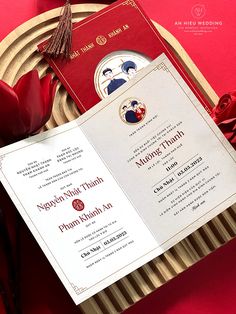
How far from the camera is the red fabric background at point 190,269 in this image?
63cm

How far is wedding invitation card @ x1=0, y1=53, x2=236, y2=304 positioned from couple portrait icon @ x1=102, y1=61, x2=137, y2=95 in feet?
0.20

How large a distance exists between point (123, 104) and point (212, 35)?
0.28 m

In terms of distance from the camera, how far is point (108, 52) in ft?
2.25

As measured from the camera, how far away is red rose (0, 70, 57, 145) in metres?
0.54

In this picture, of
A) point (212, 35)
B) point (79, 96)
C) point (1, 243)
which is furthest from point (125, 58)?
point (1, 243)

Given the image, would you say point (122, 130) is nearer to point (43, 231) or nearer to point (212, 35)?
point (43, 231)

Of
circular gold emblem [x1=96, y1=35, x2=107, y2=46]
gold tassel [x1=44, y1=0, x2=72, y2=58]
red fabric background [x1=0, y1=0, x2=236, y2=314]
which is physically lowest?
red fabric background [x1=0, y1=0, x2=236, y2=314]

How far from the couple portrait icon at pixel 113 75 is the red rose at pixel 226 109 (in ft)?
0.43

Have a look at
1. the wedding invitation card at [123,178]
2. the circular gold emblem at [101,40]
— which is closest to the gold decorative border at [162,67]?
the wedding invitation card at [123,178]

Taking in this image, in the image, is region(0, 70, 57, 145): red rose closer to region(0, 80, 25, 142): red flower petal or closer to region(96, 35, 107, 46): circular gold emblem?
region(0, 80, 25, 142): red flower petal

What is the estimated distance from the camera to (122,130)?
608mm

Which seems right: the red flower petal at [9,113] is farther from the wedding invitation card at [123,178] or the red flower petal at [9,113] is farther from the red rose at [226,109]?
the red rose at [226,109]

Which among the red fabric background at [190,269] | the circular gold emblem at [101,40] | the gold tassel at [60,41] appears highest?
the gold tassel at [60,41]

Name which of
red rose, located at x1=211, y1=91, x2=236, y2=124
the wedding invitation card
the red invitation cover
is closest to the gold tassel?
the red invitation cover
